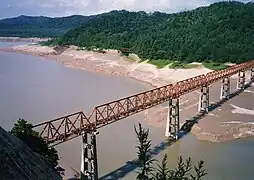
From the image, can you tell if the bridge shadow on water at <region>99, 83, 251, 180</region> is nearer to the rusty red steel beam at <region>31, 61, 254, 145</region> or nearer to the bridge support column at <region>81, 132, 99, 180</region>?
the bridge support column at <region>81, 132, 99, 180</region>

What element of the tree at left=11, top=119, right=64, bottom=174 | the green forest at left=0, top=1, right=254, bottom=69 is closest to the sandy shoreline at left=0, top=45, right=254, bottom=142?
the green forest at left=0, top=1, right=254, bottom=69

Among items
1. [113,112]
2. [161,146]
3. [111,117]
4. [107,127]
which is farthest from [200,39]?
[111,117]

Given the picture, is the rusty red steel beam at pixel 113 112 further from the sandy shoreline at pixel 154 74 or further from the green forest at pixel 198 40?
the green forest at pixel 198 40

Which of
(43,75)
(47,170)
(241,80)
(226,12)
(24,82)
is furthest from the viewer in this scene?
(226,12)

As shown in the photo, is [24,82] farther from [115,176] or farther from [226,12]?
[226,12]

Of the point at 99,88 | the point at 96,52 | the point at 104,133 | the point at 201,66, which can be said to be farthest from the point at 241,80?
the point at 96,52

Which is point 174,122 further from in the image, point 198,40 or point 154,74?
point 198,40

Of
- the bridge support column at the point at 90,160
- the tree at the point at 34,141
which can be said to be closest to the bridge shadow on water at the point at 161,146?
the bridge support column at the point at 90,160
